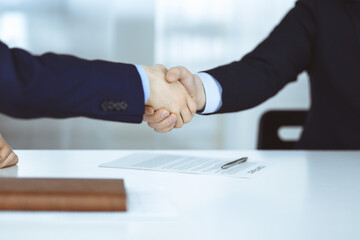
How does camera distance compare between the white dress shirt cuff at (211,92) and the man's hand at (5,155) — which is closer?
the man's hand at (5,155)

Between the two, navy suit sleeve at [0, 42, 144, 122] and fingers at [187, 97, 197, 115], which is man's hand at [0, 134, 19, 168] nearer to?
navy suit sleeve at [0, 42, 144, 122]

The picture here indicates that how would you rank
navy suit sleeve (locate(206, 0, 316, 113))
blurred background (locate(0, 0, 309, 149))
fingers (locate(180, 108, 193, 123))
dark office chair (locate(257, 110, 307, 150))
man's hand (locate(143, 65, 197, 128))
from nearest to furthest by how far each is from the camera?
man's hand (locate(143, 65, 197, 128)), fingers (locate(180, 108, 193, 123)), navy suit sleeve (locate(206, 0, 316, 113)), dark office chair (locate(257, 110, 307, 150)), blurred background (locate(0, 0, 309, 149))

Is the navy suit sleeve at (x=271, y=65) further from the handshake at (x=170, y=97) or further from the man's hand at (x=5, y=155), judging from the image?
the man's hand at (x=5, y=155)

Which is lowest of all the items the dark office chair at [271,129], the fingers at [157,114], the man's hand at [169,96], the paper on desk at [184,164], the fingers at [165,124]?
the dark office chair at [271,129]

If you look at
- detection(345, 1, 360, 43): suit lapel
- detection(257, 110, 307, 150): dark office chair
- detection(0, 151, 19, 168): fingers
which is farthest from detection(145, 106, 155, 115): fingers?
detection(345, 1, 360, 43): suit lapel

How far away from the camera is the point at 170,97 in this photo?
1352mm

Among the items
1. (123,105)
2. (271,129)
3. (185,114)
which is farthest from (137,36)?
(123,105)

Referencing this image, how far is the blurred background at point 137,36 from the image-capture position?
4023 millimetres

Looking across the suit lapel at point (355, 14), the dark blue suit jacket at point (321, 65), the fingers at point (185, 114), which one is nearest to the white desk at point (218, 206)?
the fingers at point (185, 114)

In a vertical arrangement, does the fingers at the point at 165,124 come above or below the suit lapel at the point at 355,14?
below

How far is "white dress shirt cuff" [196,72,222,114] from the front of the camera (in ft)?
4.94

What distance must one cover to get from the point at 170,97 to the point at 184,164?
0.83ft

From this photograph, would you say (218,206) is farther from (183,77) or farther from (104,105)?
(183,77)

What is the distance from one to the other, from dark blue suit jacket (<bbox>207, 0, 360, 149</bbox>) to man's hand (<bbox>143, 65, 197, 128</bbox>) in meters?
0.27
